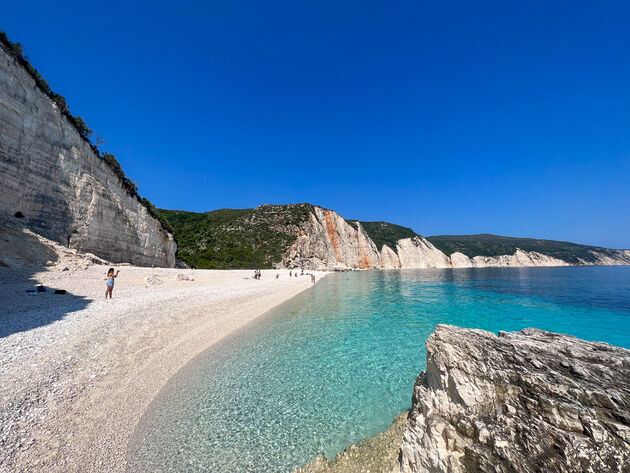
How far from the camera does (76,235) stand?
21266 millimetres

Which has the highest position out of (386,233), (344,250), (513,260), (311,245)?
→ (386,233)

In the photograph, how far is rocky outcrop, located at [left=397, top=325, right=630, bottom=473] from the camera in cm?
223

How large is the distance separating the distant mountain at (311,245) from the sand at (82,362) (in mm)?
30612

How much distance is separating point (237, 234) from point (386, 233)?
2619 inches

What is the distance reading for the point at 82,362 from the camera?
640 centimetres

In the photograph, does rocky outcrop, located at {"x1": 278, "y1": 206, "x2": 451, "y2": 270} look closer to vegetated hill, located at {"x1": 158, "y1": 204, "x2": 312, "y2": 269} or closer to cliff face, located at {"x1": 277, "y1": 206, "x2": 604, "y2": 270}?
cliff face, located at {"x1": 277, "y1": 206, "x2": 604, "y2": 270}

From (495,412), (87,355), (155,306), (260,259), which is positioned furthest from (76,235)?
(260,259)

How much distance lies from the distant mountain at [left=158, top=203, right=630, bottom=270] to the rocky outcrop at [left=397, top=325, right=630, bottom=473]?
42.8 meters

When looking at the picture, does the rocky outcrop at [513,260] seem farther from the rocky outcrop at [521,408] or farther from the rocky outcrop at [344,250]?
the rocky outcrop at [521,408]

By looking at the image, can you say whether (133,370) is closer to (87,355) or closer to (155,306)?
(87,355)

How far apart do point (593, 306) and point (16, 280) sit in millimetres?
40543

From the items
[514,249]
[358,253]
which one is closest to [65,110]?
[358,253]

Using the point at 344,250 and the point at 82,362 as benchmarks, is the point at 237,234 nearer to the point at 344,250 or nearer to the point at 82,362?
the point at 344,250

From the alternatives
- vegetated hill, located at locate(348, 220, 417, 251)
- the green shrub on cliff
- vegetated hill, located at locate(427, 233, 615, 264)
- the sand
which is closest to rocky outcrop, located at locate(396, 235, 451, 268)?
vegetated hill, located at locate(348, 220, 417, 251)
